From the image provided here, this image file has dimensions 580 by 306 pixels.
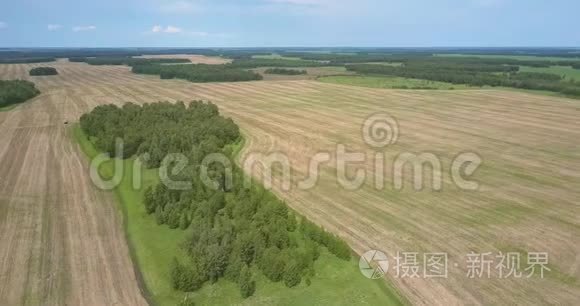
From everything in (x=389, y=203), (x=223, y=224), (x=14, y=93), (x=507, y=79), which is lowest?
(x=389, y=203)

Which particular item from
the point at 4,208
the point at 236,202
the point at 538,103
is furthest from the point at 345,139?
the point at 538,103

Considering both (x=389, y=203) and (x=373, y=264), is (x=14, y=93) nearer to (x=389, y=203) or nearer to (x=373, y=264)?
(x=389, y=203)

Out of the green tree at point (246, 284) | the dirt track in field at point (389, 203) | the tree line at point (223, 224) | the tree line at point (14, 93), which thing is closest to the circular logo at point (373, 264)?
the dirt track in field at point (389, 203)

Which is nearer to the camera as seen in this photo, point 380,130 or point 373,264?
point 373,264

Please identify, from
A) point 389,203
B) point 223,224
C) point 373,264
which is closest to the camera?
point 373,264

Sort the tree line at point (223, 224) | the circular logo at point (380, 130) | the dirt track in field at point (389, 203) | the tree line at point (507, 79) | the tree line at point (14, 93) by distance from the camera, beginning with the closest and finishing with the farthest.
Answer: the dirt track in field at point (389, 203), the tree line at point (223, 224), the circular logo at point (380, 130), the tree line at point (14, 93), the tree line at point (507, 79)

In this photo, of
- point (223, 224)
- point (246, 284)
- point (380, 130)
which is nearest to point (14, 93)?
point (380, 130)

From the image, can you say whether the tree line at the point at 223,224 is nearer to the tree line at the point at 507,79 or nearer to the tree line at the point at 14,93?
the tree line at the point at 14,93

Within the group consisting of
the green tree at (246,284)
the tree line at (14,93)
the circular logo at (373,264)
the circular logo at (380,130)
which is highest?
the tree line at (14,93)
